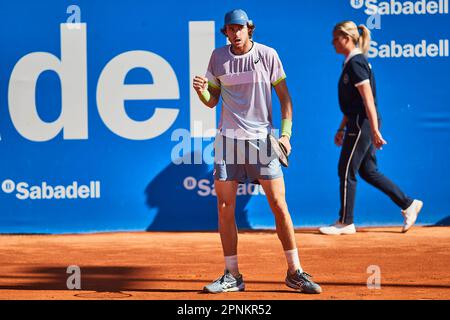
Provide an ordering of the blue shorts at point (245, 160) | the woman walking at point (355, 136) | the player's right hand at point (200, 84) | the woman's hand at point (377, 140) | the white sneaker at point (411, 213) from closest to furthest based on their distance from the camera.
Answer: the player's right hand at point (200, 84) < the blue shorts at point (245, 160) < the woman's hand at point (377, 140) < the woman walking at point (355, 136) < the white sneaker at point (411, 213)

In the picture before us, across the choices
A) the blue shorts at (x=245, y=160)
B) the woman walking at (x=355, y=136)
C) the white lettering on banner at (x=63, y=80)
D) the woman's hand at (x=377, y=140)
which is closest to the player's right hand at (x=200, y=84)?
the blue shorts at (x=245, y=160)

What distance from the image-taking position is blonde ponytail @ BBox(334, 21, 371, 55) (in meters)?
8.91

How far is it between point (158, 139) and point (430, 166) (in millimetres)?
2904

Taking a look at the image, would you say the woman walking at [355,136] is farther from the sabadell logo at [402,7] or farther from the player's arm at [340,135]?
the sabadell logo at [402,7]

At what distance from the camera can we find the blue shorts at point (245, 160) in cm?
601

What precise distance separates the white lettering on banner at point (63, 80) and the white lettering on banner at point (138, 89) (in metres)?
0.23

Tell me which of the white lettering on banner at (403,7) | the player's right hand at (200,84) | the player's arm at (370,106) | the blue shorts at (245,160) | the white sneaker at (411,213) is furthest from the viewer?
the white lettering on banner at (403,7)

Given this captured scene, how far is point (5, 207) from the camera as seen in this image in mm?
9555

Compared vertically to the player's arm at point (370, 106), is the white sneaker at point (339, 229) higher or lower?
lower

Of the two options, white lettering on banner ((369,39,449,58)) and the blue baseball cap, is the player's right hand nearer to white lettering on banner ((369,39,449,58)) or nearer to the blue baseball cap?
the blue baseball cap

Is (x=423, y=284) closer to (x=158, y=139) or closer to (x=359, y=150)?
(x=359, y=150)

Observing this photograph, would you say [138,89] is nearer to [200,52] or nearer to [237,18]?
[200,52]

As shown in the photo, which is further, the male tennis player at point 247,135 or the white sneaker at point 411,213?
the white sneaker at point 411,213
